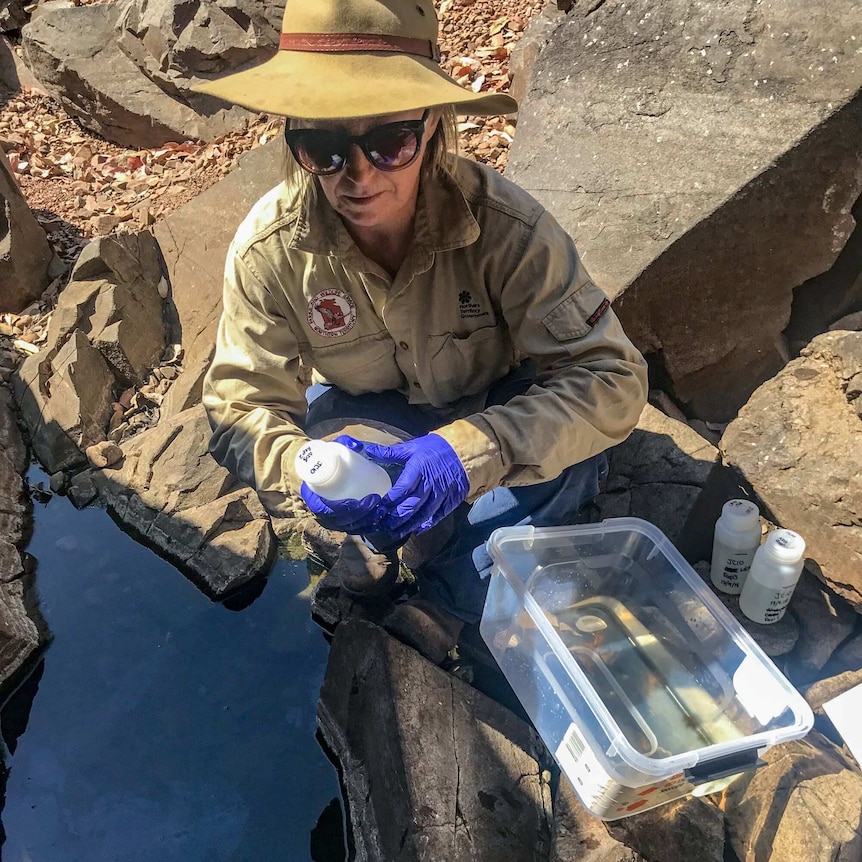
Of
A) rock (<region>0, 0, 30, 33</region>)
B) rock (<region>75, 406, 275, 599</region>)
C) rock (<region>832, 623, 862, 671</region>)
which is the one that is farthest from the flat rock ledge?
rock (<region>0, 0, 30, 33</region>)

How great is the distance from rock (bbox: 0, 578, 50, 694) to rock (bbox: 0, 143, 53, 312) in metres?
2.23

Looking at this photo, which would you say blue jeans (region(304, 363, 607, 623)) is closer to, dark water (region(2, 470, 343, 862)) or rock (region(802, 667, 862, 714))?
dark water (region(2, 470, 343, 862))

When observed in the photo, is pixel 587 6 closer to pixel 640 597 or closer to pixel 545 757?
pixel 640 597

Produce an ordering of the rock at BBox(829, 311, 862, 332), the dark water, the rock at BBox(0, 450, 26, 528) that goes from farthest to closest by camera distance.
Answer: the rock at BBox(0, 450, 26, 528)
the rock at BBox(829, 311, 862, 332)
the dark water

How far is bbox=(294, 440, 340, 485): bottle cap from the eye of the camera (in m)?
1.74

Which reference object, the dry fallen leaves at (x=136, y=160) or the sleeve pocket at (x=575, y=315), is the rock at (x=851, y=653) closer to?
the sleeve pocket at (x=575, y=315)

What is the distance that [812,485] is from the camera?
2408 mm

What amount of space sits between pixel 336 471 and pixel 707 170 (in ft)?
6.55

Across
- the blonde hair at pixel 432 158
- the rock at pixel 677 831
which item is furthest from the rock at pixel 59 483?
the rock at pixel 677 831

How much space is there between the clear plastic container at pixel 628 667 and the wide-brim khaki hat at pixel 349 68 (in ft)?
4.08

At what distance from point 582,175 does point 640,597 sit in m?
1.75

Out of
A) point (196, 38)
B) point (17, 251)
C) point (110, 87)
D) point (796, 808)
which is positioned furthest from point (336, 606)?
point (110, 87)

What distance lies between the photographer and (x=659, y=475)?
2832 mm

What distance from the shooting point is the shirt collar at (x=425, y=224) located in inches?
81.8
